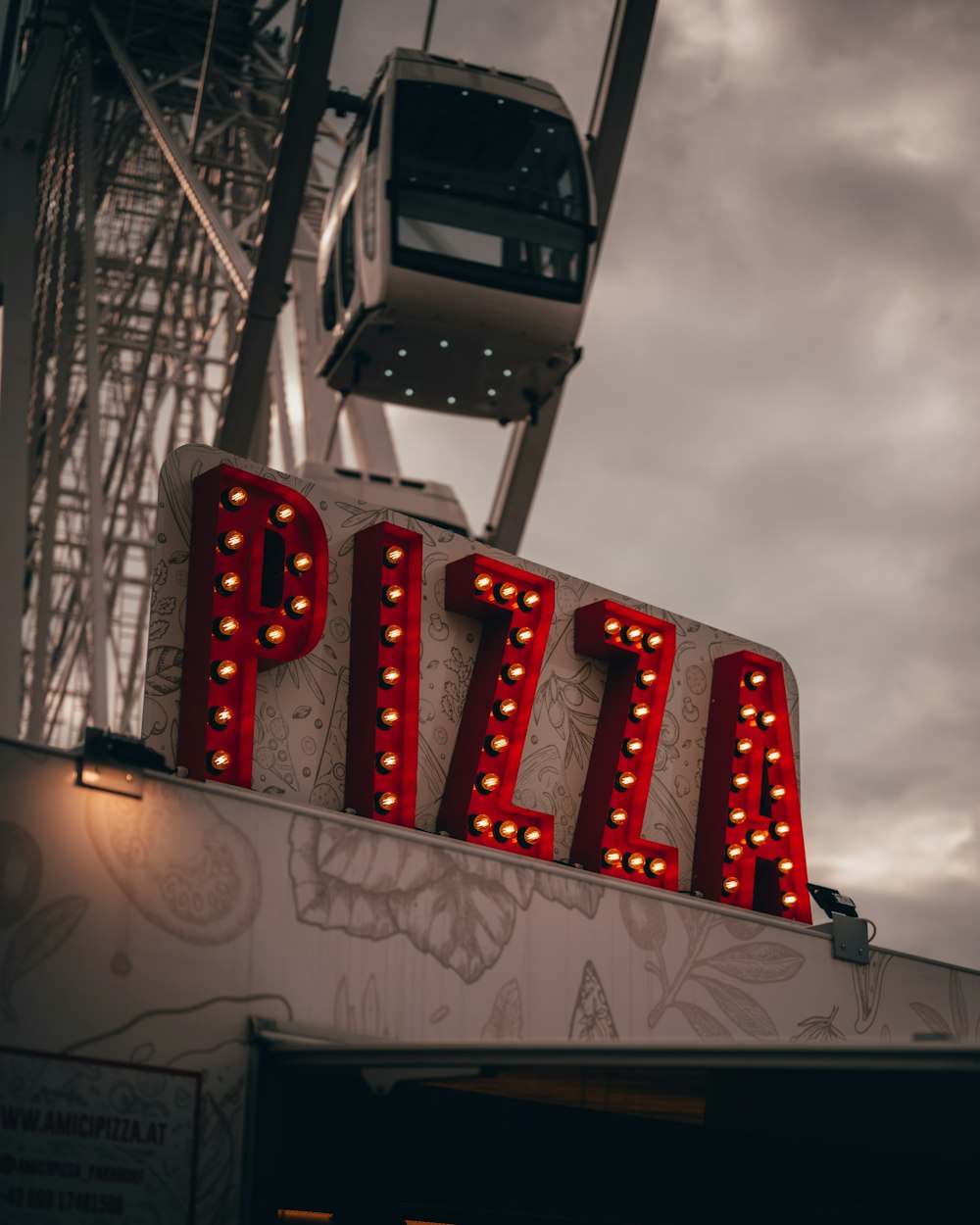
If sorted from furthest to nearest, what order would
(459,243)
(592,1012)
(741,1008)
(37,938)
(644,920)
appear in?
(459,243), (741,1008), (644,920), (592,1012), (37,938)

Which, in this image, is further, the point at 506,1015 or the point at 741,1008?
the point at 741,1008

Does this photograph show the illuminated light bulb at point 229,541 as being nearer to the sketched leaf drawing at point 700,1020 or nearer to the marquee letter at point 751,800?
the sketched leaf drawing at point 700,1020

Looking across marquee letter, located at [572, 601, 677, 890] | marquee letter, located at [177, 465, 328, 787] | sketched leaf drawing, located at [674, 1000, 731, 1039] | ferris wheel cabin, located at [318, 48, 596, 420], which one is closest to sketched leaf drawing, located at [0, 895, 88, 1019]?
marquee letter, located at [177, 465, 328, 787]

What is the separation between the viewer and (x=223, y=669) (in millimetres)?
7715

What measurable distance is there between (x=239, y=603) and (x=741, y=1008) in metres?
3.34

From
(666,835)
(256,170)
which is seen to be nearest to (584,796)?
(666,835)

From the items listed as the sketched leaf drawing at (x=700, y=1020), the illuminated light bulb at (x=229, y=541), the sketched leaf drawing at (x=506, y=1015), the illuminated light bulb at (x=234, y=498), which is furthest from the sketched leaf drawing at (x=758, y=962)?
the illuminated light bulb at (x=234, y=498)

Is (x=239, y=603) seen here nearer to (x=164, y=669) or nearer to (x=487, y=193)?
(x=164, y=669)

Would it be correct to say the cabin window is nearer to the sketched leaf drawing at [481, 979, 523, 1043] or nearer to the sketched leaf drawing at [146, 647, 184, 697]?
the sketched leaf drawing at [146, 647, 184, 697]

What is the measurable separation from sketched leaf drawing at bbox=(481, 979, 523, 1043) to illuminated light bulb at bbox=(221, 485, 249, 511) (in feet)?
8.56

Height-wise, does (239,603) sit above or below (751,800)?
above

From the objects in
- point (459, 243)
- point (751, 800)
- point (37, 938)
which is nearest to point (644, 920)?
point (751, 800)

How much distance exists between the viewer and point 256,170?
22.2m

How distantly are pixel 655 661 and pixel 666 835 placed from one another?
1.02 meters
